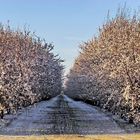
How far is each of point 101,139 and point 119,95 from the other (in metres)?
11.8

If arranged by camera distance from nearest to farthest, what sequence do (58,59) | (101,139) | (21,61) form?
1. (101,139)
2. (21,61)
3. (58,59)

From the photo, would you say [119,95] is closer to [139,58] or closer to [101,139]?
[139,58]

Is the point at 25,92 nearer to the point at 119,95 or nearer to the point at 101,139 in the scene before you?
the point at 119,95

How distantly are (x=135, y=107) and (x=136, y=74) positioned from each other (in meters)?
2.23

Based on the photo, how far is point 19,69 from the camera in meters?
49.8

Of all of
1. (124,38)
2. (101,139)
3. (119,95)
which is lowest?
(101,139)

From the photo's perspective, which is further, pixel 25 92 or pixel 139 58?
pixel 25 92

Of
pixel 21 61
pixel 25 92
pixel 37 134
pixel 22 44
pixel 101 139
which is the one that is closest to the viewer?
pixel 101 139

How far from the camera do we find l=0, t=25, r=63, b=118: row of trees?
133ft

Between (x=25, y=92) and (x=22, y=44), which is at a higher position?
(x=22, y=44)

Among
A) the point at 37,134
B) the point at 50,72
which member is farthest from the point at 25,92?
the point at 50,72

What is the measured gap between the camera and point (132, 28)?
38.3 meters

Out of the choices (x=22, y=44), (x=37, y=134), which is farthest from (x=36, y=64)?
(x=37, y=134)

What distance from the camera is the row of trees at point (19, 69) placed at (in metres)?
40.4
